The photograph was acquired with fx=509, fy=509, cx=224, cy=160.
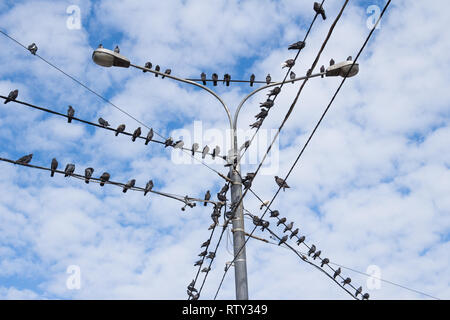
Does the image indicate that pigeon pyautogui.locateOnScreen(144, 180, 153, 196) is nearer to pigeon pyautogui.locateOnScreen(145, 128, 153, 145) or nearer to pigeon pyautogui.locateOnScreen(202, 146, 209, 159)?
pigeon pyautogui.locateOnScreen(145, 128, 153, 145)

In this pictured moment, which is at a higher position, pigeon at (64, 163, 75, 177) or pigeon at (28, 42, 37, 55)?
pigeon at (28, 42, 37, 55)

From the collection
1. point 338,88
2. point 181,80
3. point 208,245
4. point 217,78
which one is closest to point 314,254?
point 208,245

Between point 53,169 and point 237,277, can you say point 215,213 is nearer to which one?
point 237,277

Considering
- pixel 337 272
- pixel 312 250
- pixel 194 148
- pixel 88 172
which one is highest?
pixel 194 148

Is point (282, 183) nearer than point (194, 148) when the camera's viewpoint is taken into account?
Yes

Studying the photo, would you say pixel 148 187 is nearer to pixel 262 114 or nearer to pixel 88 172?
pixel 88 172

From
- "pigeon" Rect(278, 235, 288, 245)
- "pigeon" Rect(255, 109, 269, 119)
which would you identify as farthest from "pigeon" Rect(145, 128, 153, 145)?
"pigeon" Rect(278, 235, 288, 245)

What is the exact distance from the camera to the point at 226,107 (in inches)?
373

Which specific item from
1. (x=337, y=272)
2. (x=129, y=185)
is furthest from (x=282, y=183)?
(x=337, y=272)

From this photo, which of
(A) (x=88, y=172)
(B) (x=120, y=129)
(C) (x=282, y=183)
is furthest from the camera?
(B) (x=120, y=129)

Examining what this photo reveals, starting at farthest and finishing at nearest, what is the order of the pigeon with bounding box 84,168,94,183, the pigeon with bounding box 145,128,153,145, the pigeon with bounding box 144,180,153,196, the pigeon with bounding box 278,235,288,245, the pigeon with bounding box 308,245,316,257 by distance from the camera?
1. the pigeon with bounding box 308,245,316,257
2. the pigeon with bounding box 278,235,288,245
3. the pigeon with bounding box 145,128,153,145
4. the pigeon with bounding box 144,180,153,196
5. the pigeon with bounding box 84,168,94,183

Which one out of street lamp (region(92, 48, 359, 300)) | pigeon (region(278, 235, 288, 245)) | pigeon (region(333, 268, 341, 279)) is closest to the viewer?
street lamp (region(92, 48, 359, 300))
